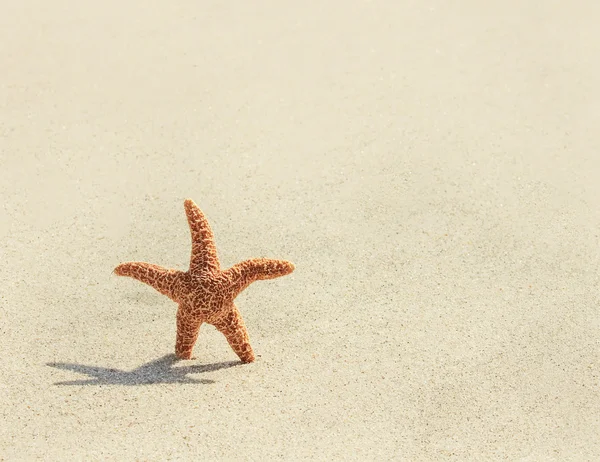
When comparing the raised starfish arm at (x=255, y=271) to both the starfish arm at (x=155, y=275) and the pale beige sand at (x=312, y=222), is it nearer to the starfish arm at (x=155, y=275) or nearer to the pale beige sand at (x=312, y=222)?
the starfish arm at (x=155, y=275)

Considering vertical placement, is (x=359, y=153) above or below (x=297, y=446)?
above

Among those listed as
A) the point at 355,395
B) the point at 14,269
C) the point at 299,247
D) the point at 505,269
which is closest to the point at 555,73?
the point at 505,269

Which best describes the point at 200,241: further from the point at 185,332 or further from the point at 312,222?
the point at 312,222

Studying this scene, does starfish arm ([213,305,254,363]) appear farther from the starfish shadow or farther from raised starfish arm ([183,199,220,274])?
raised starfish arm ([183,199,220,274])

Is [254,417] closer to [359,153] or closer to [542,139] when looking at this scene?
[359,153]

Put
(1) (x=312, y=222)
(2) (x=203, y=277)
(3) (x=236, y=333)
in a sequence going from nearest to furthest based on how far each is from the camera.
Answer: (2) (x=203, y=277), (3) (x=236, y=333), (1) (x=312, y=222)

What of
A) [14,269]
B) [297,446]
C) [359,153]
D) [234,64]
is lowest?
[297,446]

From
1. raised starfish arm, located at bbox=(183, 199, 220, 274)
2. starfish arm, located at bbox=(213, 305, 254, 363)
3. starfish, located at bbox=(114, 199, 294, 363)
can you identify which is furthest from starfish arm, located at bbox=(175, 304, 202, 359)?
raised starfish arm, located at bbox=(183, 199, 220, 274)

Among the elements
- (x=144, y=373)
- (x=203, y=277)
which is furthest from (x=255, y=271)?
(x=144, y=373)
